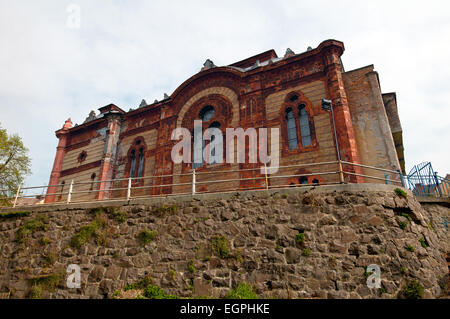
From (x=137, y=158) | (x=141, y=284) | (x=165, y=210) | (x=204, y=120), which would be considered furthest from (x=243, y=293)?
(x=137, y=158)

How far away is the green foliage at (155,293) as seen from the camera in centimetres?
725

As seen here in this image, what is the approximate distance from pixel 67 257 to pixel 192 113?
35.0 ft

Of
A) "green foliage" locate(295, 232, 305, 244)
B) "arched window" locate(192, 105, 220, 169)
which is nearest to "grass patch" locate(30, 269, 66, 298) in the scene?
"green foliage" locate(295, 232, 305, 244)

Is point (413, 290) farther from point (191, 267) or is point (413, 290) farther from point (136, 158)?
point (136, 158)

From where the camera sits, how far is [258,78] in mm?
15531

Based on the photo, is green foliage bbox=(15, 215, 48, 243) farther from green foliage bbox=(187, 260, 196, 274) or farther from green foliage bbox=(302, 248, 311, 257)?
green foliage bbox=(302, 248, 311, 257)

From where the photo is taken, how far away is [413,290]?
20.3ft

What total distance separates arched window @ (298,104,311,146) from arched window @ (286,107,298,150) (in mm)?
342

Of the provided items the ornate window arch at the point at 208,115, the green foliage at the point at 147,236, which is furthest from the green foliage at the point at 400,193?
the ornate window arch at the point at 208,115

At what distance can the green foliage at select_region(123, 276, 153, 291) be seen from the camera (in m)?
7.62

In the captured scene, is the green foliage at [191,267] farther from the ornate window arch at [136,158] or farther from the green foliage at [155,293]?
the ornate window arch at [136,158]
